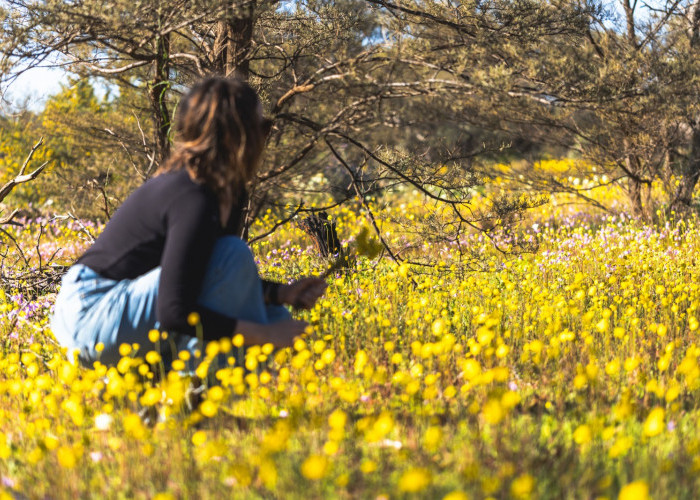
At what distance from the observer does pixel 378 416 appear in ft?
7.75

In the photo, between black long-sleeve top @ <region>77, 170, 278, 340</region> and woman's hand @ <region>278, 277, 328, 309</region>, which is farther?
woman's hand @ <region>278, 277, 328, 309</region>

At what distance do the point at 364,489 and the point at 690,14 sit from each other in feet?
24.0

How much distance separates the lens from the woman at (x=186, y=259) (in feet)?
7.56

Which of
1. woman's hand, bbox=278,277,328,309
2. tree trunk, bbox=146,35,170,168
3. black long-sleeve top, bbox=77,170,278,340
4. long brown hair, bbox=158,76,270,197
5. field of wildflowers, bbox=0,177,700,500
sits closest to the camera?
field of wildflowers, bbox=0,177,700,500

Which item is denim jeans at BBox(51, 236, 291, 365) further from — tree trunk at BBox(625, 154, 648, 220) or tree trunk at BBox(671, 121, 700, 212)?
tree trunk at BBox(671, 121, 700, 212)

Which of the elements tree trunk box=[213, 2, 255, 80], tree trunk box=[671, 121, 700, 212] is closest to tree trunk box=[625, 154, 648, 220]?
tree trunk box=[671, 121, 700, 212]

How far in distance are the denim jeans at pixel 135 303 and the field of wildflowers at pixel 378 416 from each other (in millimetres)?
89

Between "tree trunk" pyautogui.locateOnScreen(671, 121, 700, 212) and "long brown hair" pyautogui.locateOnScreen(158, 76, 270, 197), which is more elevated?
"tree trunk" pyautogui.locateOnScreen(671, 121, 700, 212)

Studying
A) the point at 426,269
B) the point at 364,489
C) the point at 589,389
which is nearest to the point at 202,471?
the point at 364,489

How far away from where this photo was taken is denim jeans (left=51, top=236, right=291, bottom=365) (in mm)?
2436

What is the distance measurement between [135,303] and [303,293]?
0.70 metres

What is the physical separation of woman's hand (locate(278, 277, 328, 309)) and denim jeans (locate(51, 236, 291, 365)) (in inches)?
8.6

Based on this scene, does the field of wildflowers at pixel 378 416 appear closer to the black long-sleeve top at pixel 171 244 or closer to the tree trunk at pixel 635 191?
the black long-sleeve top at pixel 171 244

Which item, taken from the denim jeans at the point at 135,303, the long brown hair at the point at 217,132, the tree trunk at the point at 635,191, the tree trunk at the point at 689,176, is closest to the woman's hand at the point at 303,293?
the denim jeans at the point at 135,303
